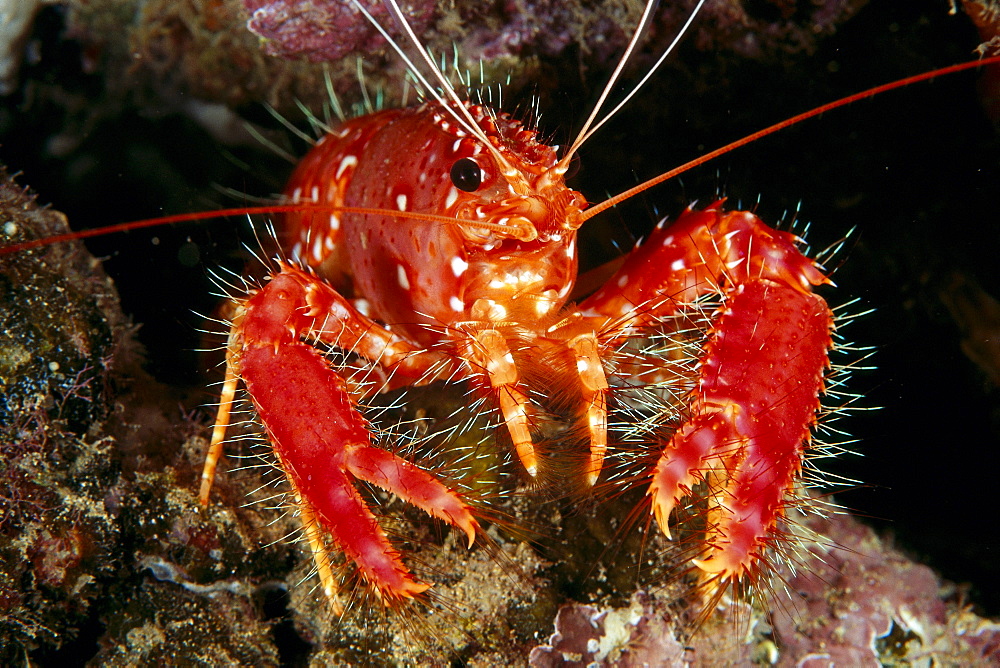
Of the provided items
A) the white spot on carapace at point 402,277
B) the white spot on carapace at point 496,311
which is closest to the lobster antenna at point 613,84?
the white spot on carapace at point 496,311

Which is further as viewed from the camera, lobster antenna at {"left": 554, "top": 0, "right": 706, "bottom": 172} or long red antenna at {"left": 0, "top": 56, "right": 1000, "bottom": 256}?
lobster antenna at {"left": 554, "top": 0, "right": 706, "bottom": 172}

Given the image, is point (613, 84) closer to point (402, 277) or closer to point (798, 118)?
point (798, 118)

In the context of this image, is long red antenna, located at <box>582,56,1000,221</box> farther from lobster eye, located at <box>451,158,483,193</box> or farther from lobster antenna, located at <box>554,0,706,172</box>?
lobster eye, located at <box>451,158,483,193</box>

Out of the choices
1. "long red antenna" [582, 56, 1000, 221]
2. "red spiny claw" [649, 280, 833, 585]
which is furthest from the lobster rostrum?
"long red antenna" [582, 56, 1000, 221]

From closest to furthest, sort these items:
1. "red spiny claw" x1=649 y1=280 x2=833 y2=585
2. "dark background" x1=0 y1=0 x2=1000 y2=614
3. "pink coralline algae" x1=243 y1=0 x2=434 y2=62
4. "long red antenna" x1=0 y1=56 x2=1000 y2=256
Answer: "long red antenna" x1=0 y1=56 x2=1000 y2=256 < "red spiny claw" x1=649 y1=280 x2=833 y2=585 < "dark background" x1=0 y1=0 x2=1000 y2=614 < "pink coralline algae" x1=243 y1=0 x2=434 y2=62

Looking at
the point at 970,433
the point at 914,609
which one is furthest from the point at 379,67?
the point at 914,609

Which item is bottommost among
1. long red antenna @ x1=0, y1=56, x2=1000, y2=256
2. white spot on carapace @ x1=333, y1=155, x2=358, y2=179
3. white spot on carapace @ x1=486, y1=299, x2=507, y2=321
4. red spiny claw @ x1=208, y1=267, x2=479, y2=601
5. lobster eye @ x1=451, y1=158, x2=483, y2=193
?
red spiny claw @ x1=208, y1=267, x2=479, y2=601

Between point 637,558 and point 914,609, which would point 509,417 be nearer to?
point 637,558

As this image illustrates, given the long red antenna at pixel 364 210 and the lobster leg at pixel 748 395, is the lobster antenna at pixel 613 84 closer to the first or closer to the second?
the long red antenna at pixel 364 210
